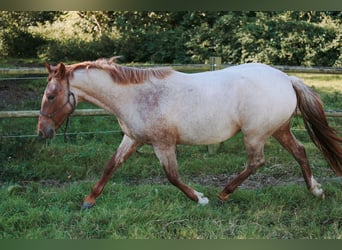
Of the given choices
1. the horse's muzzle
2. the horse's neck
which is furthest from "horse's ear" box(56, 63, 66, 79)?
the horse's muzzle

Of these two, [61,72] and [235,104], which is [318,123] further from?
[61,72]

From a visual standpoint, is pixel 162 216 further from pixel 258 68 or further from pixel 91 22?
pixel 91 22

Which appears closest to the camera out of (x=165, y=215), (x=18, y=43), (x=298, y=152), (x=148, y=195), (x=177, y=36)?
(x=165, y=215)

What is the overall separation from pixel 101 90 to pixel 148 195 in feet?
3.62

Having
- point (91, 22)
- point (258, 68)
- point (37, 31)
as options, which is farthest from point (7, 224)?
point (91, 22)

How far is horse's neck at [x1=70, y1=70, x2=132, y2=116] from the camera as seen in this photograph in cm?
390

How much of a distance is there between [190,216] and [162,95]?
3.65 ft

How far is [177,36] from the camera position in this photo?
10266 millimetres

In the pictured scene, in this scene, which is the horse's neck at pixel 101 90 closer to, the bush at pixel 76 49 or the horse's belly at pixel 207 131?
the horse's belly at pixel 207 131

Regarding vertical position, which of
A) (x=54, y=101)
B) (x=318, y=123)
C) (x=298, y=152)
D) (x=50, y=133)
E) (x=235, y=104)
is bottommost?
(x=298, y=152)

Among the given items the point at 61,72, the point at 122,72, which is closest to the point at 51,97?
the point at 61,72

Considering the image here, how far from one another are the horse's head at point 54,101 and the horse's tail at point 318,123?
2.10 meters

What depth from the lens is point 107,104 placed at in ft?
13.2

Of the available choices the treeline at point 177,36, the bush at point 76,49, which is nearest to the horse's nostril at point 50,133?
the treeline at point 177,36
